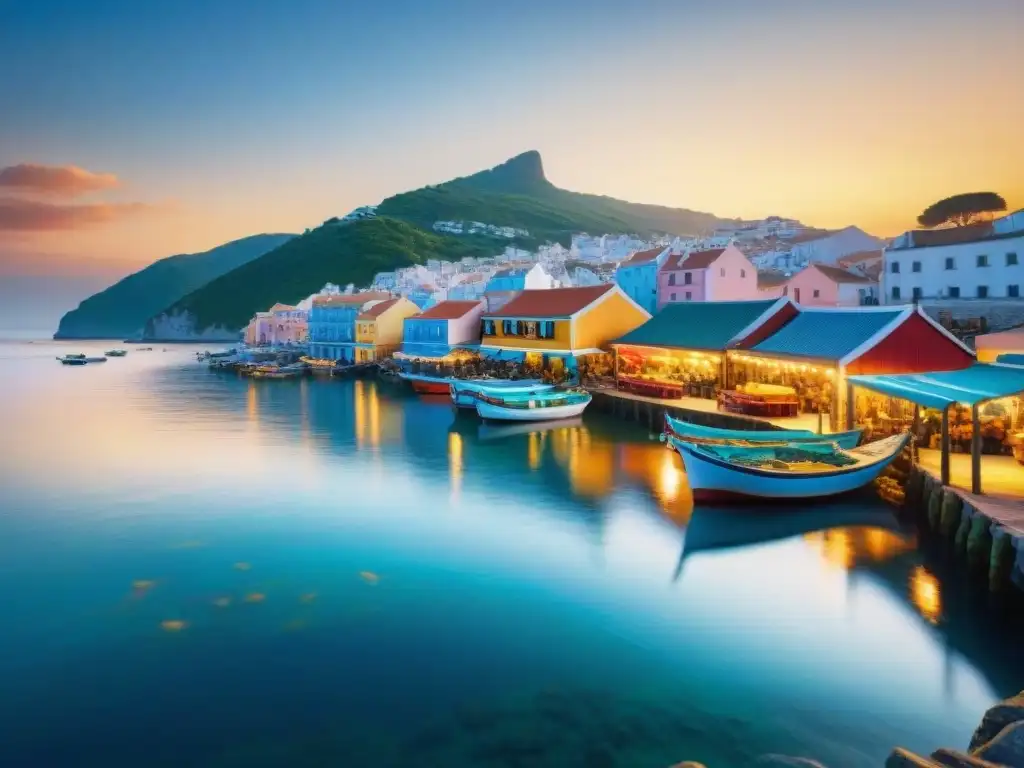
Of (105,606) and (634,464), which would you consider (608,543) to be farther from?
(105,606)

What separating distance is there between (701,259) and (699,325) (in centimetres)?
2433

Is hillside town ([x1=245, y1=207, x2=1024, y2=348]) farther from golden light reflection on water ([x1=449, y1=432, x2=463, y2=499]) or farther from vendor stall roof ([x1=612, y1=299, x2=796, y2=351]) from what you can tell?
golden light reflection on water ([x1=449, y1=432, x2=463, y2=499])

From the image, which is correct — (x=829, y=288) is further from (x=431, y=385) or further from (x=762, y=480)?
(x=762, y=480)

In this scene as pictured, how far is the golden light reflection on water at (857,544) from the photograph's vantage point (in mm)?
15484

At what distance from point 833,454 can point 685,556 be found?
21.1 ft

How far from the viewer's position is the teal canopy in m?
15.9

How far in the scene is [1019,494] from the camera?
15141 mm

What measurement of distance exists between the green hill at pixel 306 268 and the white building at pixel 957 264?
116 meters

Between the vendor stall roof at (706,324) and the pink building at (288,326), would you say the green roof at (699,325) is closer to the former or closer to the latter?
the vendor stall roof at (706,324)

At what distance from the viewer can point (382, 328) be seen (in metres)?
71.8

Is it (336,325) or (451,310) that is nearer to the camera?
(451,310)

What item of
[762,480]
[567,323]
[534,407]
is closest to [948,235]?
[567,323]

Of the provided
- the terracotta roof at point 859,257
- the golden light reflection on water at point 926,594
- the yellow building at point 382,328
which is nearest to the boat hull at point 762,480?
the golden light reflection on water at point 926,594

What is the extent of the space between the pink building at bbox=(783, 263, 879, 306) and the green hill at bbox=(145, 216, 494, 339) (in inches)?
4150
